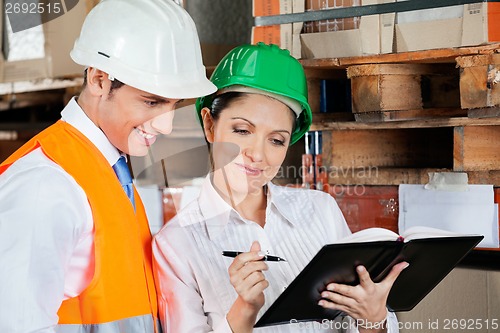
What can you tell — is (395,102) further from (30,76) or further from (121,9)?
(30,76)

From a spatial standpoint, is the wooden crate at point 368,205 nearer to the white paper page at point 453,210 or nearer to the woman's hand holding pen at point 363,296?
the white paper page at point 453,210

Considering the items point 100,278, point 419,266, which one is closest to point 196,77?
point 100,278

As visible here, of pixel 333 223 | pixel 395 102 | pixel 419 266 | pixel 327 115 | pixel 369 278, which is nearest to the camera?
pixel 369 278

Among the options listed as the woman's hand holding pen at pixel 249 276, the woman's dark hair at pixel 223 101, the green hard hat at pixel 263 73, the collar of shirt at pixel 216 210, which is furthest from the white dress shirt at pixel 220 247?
the green hard hat at pixel 263 73

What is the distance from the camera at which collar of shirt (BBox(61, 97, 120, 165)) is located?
2.03 m

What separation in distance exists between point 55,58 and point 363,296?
2.29 meters

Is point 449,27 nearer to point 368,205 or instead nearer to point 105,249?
point 368,205

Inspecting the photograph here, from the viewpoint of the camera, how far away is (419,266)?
7.16 feet

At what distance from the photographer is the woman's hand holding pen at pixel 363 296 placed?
2035mm

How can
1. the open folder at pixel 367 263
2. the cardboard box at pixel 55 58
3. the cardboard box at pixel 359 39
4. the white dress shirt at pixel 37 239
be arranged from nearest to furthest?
the white dress shirt at pixel 37 239
the open folder at pixel 367 263
the cardboard box at pixel 359 39
the cardboard box at pixel 55 58

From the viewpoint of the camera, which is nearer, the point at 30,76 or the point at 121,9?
the point at 121,9

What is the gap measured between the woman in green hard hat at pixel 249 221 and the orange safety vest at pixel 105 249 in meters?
0.12

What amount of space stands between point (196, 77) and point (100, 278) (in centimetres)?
64

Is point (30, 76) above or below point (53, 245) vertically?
above
